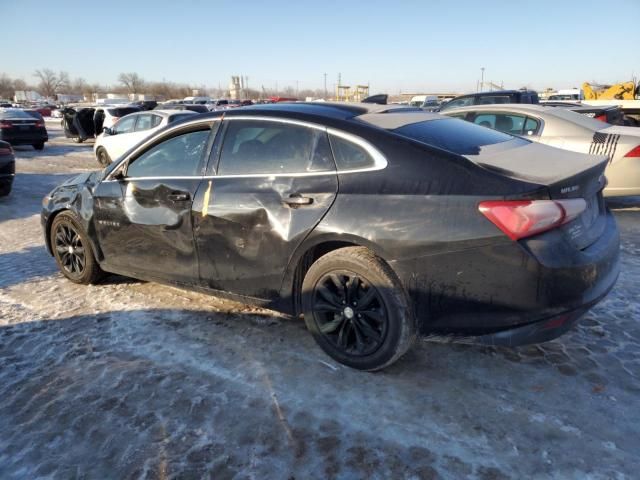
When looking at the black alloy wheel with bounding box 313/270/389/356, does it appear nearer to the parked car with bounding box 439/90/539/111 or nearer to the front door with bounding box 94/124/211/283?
the front door with bounding box 94/124/211/283

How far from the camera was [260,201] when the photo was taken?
10.6ft

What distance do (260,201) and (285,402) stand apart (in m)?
1.30

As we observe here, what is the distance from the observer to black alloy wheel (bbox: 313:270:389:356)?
289 centimetres

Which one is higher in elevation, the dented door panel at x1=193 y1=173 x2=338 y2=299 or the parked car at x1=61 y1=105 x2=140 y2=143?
the dented door panel at x1=193 y1=173 x2=338 y2=299

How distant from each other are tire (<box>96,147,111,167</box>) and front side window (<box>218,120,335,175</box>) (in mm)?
11165

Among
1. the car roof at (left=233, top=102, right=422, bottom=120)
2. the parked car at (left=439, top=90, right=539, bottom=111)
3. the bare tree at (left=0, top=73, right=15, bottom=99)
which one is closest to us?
the car roof at (left=233, top=102, right=422, bottom=120)

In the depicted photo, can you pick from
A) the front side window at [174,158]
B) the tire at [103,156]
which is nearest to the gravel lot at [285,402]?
the front side window at [174,158]

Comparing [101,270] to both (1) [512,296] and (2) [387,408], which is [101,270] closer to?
(2) [387,408]

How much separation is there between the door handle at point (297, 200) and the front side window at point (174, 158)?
0.90 meters

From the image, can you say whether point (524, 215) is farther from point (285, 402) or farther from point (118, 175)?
point (118, 175)

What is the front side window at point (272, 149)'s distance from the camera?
310 centimetres

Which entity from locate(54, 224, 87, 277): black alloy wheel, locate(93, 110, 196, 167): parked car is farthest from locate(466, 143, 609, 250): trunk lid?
locate(93, 110, 196, 167): parked car

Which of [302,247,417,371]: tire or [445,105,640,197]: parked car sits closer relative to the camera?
[302,247,417,371]: tire

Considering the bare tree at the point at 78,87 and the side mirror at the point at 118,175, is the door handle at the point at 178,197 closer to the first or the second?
the side mirror at the point at 118,175
